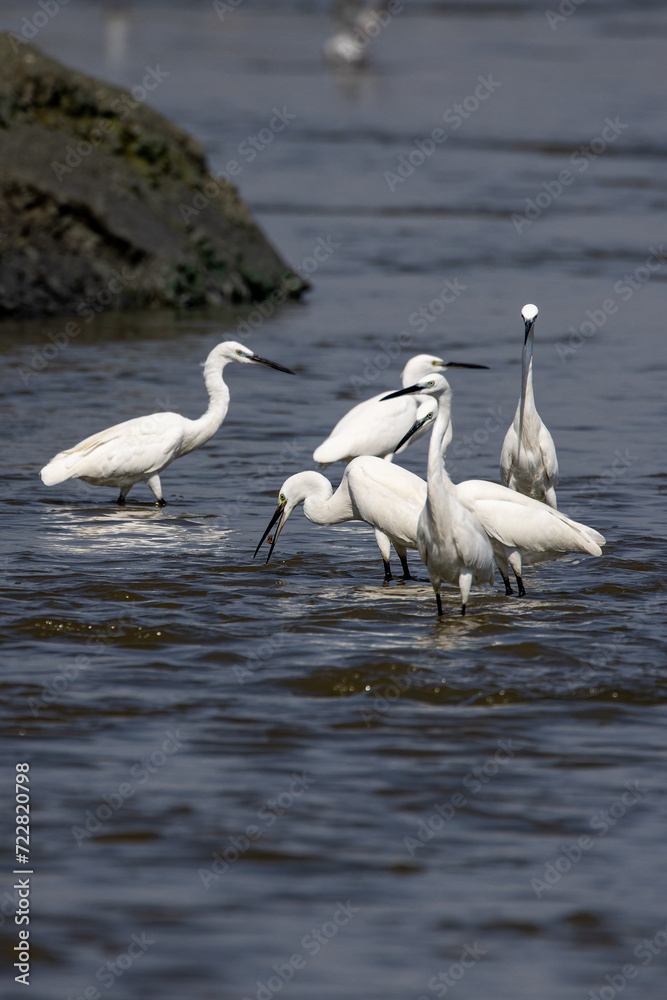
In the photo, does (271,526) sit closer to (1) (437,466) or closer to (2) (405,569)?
(2) (405,569)

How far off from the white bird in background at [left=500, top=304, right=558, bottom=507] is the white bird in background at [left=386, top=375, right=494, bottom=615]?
1.72 metres

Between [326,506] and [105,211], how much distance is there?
7804 mm

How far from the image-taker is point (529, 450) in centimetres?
905

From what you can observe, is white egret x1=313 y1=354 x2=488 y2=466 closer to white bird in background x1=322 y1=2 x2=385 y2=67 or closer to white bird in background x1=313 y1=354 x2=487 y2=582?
white bird in background x1=313 y1=354 x2=487 y2=582

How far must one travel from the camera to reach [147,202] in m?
15.8

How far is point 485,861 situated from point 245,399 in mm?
8198

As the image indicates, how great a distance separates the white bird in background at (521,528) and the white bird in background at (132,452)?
244cm

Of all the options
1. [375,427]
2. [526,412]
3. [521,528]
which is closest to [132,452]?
[375,427]

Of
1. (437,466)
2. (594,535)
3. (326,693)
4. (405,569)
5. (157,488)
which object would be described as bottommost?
(326,693)

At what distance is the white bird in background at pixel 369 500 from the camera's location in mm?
7898

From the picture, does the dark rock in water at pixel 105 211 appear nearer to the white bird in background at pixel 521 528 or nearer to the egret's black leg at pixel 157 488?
the egret's black leg at pixel 157 488

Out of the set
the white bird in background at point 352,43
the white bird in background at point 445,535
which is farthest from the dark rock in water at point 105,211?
the white bird in background at point 352,43

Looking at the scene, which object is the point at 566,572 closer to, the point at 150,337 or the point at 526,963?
the point at 526,963

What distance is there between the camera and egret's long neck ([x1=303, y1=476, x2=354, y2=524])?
8.36 m
